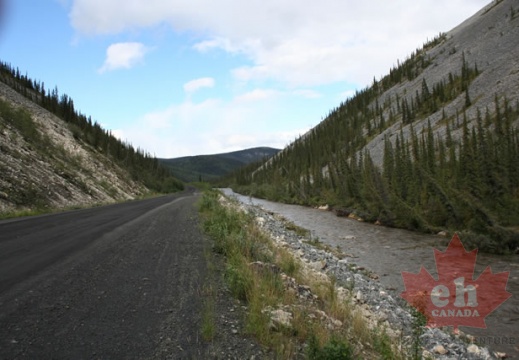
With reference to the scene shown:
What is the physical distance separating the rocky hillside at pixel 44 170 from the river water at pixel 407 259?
19.8 metres

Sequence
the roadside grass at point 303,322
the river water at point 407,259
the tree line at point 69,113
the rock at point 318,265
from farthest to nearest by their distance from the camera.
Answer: the tree line at point 69,113, the rock at point 318,265, the river water at point 407,259, the roadside grass at point 303,322

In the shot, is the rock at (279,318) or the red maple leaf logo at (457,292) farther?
the red maple leaf logo at (457,292)

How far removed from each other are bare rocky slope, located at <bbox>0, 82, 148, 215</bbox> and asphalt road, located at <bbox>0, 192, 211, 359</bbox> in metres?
13.7

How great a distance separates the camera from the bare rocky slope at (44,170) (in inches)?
914

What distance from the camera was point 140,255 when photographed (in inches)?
379

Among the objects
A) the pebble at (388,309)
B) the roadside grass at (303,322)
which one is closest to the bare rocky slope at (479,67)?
the pebble at (388,309)

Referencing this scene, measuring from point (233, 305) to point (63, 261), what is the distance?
16.9 feet

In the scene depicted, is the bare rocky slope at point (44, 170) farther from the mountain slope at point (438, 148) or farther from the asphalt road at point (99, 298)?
the mountain slope at point (438, 148)

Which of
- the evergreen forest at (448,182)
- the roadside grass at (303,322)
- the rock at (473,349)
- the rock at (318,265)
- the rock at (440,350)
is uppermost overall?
the evergreen forest at (448,182)

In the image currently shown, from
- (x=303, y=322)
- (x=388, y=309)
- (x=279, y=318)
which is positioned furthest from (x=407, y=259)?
(x=279, y=318)

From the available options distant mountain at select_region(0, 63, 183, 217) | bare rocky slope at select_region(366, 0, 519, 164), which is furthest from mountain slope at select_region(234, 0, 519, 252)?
distant mountain at select_region(0, 63, 183, 217)

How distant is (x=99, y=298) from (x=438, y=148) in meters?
49.0

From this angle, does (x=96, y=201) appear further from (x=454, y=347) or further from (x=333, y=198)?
(x=454, y=347)

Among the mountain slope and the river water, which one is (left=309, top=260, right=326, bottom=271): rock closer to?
the river water
